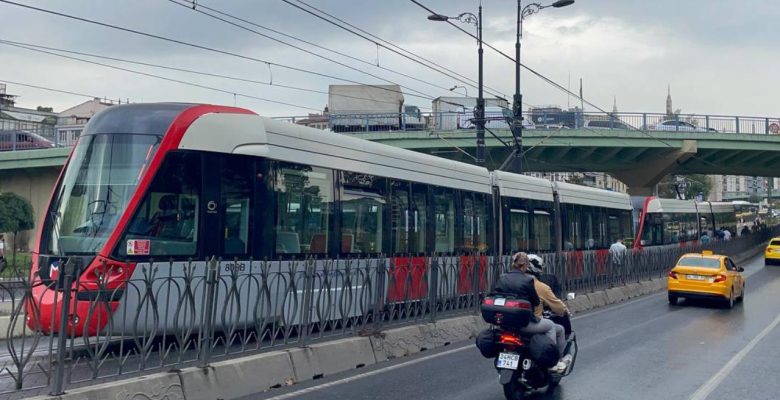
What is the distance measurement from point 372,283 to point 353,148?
11.2 feet

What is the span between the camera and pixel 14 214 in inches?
1286

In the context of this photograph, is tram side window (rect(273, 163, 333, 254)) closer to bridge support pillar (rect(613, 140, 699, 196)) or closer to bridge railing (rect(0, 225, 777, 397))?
bridge railing (rect(0, 225, 777, 397))

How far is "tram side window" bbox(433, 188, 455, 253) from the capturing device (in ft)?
56.3

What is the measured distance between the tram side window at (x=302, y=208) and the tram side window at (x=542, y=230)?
11.5 metres

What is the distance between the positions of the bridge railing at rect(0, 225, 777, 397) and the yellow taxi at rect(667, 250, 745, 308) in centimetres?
931

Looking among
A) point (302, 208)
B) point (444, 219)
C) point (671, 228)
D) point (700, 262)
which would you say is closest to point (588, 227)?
point (700, 262)

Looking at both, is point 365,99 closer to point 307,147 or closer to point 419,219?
point 419,219

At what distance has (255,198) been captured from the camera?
1150 centimetres

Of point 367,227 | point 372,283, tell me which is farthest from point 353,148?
point 372,283

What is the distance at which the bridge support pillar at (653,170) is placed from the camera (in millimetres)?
39594

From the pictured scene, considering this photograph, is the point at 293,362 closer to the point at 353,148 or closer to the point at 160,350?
the point at 160,350

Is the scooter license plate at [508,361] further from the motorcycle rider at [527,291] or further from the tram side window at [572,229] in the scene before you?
the tram side window at [572,229]

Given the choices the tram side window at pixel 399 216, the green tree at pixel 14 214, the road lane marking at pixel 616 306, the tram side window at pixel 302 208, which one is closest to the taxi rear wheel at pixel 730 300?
the road lane marking at pixel 616 306

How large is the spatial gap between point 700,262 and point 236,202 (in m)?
14.7
